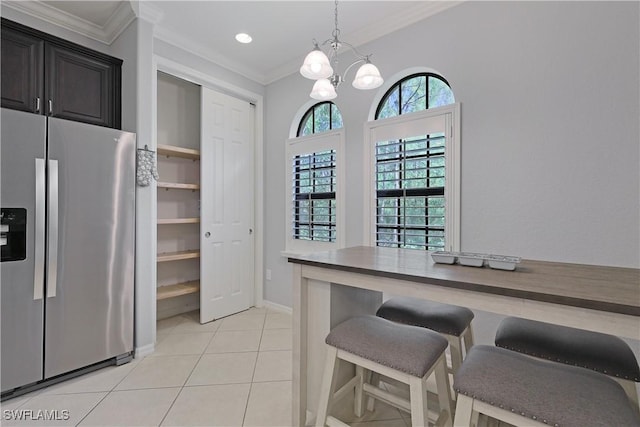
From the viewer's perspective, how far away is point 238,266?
3498 millimetres

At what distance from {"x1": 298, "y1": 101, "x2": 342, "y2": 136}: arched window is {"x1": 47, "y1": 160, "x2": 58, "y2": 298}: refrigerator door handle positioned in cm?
229

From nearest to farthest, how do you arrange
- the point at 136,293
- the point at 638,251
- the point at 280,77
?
the point at 638,251
the point at 136,293
the point at 280,77

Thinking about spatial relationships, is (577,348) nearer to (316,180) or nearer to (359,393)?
(359,393)

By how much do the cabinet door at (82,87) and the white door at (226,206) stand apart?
2.66 feet

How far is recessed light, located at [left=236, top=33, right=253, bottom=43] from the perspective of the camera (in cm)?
278

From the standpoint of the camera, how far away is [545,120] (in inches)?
75.9

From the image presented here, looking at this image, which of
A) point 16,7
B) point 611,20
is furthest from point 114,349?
point 611,20

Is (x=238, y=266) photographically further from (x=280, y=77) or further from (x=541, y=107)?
(x=541, y=107)

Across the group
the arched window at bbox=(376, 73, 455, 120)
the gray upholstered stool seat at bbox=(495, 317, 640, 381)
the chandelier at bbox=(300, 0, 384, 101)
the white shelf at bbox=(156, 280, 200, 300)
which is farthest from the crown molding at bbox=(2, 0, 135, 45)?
the gray upholstered stool seat at bbox=(495, 317, 640, 381)

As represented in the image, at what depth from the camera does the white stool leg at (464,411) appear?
101 centimetres

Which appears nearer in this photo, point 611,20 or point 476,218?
point 611,20

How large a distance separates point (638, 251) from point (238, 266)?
334 cm

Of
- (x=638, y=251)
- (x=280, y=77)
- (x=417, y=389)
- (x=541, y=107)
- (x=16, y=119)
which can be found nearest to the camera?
(x=417, y=389)

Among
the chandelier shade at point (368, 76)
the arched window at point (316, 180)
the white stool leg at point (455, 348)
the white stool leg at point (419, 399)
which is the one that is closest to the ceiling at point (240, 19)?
the arched window at point (316, 180)
